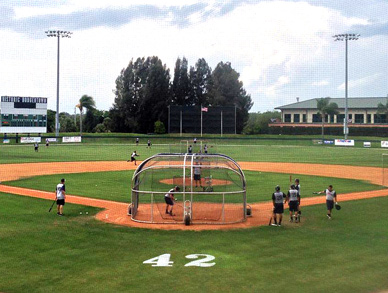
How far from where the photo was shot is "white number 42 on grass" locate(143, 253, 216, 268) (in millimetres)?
13493

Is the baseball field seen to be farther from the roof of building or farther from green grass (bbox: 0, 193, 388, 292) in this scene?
the roof of building

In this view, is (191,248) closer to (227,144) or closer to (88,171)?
(88,171)

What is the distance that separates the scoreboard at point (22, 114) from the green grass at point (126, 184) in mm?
38464

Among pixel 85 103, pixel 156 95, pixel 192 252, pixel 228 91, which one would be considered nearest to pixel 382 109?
pixel 228 91

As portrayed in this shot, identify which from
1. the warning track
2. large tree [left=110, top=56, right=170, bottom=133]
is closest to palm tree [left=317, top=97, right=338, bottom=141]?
large tree [left=110, top=56, right=170, bottom=133]

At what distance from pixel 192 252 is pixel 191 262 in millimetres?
1095

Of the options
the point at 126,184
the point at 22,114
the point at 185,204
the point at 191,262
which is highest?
the point at 22,114

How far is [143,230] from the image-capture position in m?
18.0

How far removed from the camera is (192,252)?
14867mm

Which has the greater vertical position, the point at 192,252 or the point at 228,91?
the point at 228,91

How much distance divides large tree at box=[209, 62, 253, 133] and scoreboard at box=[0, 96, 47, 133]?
191 ft

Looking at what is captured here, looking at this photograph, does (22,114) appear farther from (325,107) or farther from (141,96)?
(325,107)

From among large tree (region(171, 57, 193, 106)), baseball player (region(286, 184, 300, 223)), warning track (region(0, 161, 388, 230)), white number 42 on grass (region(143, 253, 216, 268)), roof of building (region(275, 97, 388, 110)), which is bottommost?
white number 42 on grass (region(143, 253, 216, 268))

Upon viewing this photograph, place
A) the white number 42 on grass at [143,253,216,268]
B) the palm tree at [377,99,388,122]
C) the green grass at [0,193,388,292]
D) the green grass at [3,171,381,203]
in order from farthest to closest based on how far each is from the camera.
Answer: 1. the palm tree at [377,99,388,122]
2. the green grass at [3,171,381,203]
3. the white number 42 on grass at [143,253,216,268]
4. the green grass at [0,193,388,292]
